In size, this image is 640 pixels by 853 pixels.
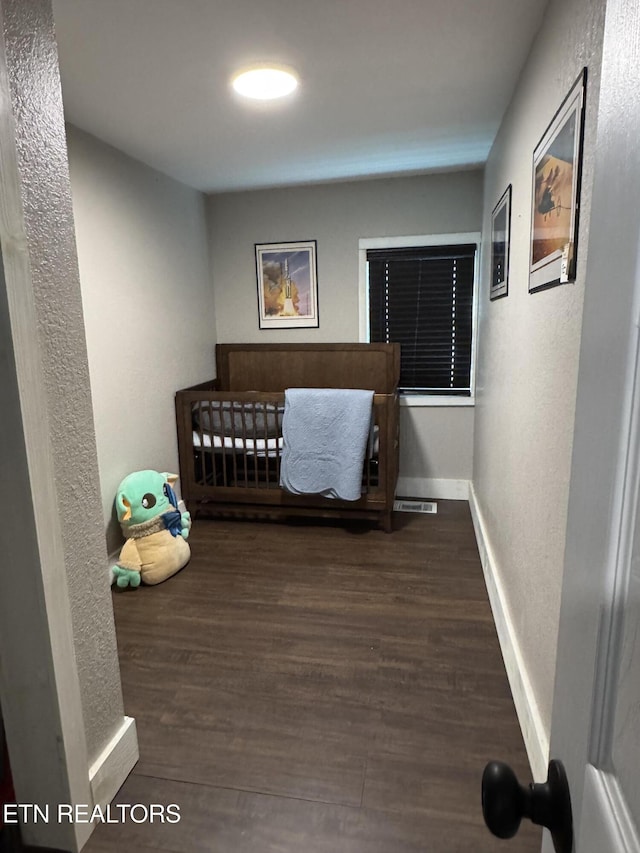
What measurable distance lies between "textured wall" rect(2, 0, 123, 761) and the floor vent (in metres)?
2.49

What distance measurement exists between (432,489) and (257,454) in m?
1.40

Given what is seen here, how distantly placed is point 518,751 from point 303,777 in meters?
0.66

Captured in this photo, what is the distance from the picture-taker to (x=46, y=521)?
116cm

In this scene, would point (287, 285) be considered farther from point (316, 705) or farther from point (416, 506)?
point (316, 705)

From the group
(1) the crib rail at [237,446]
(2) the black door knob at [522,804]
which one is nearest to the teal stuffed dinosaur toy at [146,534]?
(1) the crib rail at [237,446]

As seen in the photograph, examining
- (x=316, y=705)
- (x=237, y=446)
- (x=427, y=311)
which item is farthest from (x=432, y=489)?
(x=316, y=705)

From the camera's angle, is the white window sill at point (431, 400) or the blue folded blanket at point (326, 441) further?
the white window sill at point (431, 400)

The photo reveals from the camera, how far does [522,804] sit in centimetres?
→ 51

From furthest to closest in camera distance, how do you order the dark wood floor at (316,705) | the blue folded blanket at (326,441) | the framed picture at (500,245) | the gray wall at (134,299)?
the blue folded blanket at (326,441) < the gray wall at (134,299) < the framed picture at (500,245) < the dark wood floor at (316,705)

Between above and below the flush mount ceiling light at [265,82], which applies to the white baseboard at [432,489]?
below

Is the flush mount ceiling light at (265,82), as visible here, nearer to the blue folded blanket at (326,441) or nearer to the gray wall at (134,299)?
the gray wall at (134,299)

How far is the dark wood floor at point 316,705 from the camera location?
1.38 meters

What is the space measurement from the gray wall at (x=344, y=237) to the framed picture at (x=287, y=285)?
0.05 m

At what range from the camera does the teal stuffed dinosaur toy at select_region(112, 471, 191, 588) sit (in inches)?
104
